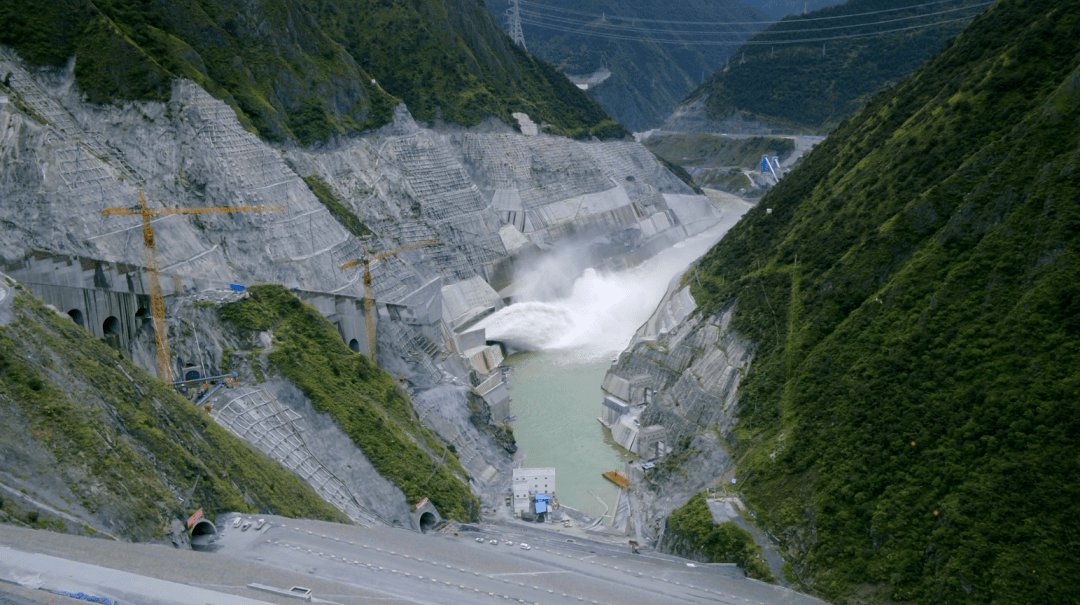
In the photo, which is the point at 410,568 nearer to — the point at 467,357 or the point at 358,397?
the point at 358,397

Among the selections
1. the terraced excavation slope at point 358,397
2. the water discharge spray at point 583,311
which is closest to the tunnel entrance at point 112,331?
the terraced excavation slope at point 358,397

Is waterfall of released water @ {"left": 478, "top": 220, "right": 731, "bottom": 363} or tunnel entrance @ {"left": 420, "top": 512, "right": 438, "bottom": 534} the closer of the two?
tunnel entrance @ {"left": 420, "top": 512, "right": 438, "bottom": 534}

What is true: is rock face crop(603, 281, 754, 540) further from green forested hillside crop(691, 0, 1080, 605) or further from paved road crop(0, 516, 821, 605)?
paved road crop(0, 516, 821, 605)

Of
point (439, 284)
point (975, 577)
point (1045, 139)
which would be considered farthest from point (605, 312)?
point (975, 577)

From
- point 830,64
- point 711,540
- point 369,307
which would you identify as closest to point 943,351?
point 711,540

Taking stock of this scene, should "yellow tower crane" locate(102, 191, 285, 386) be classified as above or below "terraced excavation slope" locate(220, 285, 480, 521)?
above

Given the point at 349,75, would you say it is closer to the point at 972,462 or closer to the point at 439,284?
the point at 439,284

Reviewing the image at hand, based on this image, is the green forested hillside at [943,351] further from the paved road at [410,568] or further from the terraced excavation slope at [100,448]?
the terraced excavation slope at [100,448]

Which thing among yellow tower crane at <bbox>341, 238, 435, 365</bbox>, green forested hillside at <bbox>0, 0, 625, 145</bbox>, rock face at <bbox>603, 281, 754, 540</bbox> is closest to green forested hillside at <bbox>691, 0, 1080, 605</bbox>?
rock face at <bbox>603, 281, 754, 540</bbox>
